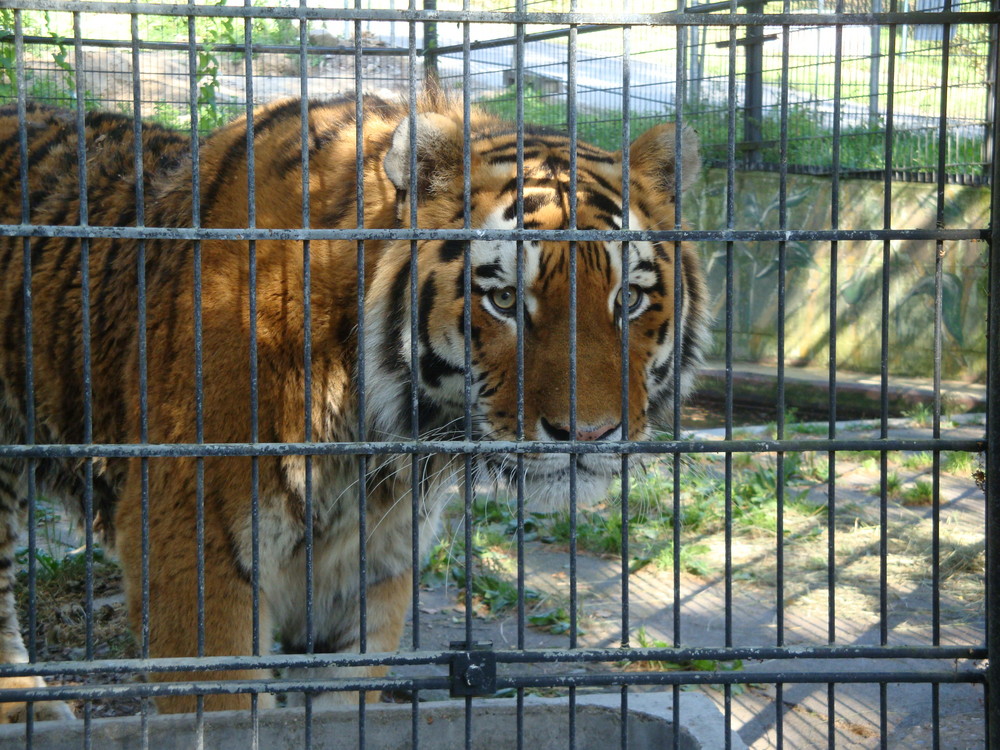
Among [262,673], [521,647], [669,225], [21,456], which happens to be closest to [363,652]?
[521,647]

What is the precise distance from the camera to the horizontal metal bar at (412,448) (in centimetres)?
198

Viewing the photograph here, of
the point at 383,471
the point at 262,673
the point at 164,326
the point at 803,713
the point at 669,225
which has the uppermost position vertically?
the point at 669,225

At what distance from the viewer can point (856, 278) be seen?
28.8 feet

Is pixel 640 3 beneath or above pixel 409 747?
above

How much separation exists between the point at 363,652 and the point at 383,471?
31.4 inches

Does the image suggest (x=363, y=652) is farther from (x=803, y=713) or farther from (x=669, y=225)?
(x=803, y=713)

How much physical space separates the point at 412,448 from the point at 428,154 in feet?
2.94

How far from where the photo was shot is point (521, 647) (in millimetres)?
2031

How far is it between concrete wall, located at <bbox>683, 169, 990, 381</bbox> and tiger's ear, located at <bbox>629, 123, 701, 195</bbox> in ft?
18.8

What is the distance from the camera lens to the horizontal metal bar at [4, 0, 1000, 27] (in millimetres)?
1884

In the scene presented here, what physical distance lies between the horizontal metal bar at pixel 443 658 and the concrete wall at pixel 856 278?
21.6ft

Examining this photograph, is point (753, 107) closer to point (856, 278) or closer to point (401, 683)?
point (856, 278)

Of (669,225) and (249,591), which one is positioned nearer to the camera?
(249,591)

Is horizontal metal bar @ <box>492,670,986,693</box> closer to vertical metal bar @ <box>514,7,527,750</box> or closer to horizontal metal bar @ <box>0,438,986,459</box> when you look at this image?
vertical metal bar @ <box>514,7,527,750</box>
